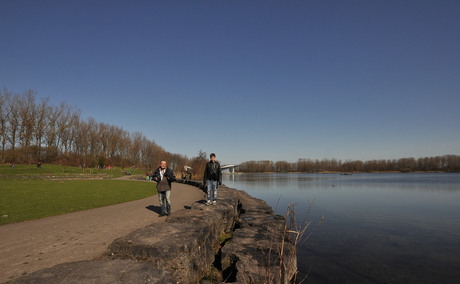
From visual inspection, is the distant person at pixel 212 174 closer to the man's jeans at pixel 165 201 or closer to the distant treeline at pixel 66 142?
the man's jeans at pixel 165 201

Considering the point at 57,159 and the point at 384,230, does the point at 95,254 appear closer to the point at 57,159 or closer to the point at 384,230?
the point at 384,230

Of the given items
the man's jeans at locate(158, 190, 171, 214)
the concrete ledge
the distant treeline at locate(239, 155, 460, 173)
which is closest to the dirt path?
the man's jeans at locate(158, 190, 171, 214)

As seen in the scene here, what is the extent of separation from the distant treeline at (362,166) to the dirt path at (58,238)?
Result: 166 metres

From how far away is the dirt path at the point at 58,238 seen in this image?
15.9 feet

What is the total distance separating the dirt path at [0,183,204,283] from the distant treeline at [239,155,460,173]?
6521 inches

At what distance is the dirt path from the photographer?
15.9ft

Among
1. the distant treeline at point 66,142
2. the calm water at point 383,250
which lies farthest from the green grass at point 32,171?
the calm water at point 383,250

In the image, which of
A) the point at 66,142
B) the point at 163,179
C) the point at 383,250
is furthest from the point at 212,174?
the point at 66,142

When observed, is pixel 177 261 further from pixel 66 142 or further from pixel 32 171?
pixel 66 142

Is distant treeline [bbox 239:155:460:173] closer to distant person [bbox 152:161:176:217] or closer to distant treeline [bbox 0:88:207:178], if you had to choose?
distant treeline [bbox 0:88:207:178]

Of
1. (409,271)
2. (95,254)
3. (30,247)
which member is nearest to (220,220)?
(95,254)

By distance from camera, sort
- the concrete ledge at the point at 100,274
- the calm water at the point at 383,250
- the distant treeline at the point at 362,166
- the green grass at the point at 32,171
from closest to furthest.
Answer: the concrete ledge at the point at 100,274 → the calm water at the point at 383,250 → the green grass at the point at 32,171 → the distant treeline at the point at 362,166

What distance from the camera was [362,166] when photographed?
15725cm

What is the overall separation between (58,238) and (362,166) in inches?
6989
